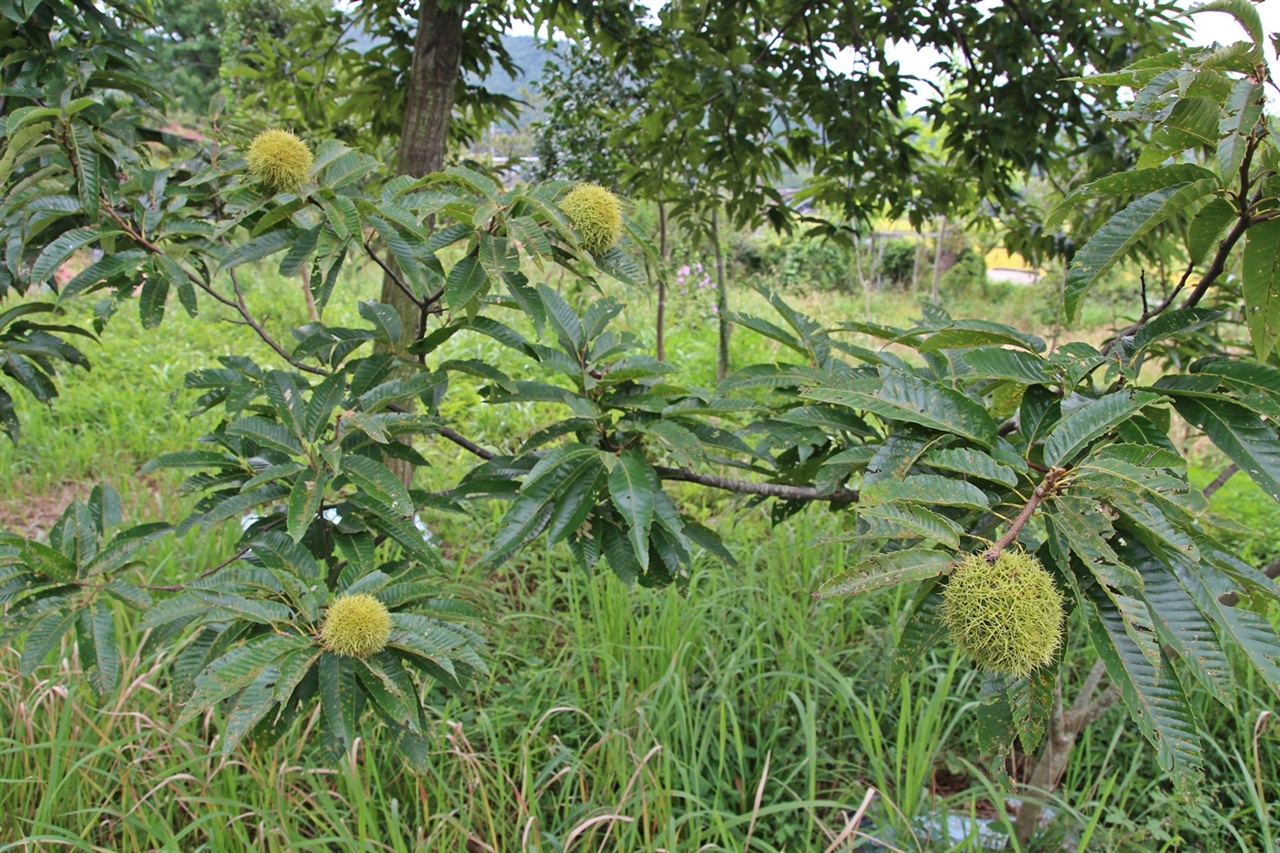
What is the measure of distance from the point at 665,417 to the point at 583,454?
0.15 meters

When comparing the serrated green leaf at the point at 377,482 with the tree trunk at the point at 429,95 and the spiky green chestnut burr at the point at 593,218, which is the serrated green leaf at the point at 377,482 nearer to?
the spiky green chestnut burr at the point at 593,218

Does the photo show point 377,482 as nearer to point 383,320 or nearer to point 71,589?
point 383,320

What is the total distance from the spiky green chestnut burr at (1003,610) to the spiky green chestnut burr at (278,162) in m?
0.87

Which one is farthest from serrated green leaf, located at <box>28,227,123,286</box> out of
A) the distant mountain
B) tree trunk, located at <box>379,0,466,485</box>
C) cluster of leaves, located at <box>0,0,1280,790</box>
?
the distant mountain

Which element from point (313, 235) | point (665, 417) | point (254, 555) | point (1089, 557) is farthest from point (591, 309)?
point (1089, 557)

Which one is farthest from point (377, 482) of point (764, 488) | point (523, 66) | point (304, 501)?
point (523, 66)

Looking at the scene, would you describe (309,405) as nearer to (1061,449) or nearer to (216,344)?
(1061,449)

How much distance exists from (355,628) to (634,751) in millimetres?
938

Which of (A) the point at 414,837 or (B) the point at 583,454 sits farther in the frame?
(A) the point at 414,837

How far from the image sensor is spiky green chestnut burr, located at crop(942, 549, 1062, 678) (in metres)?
0.63

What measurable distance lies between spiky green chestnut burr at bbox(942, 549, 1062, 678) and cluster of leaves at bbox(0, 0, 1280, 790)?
26 millimetres

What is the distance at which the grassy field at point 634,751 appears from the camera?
60.5 inches

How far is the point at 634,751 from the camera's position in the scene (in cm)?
167

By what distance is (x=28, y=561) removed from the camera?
1043 millimetres
